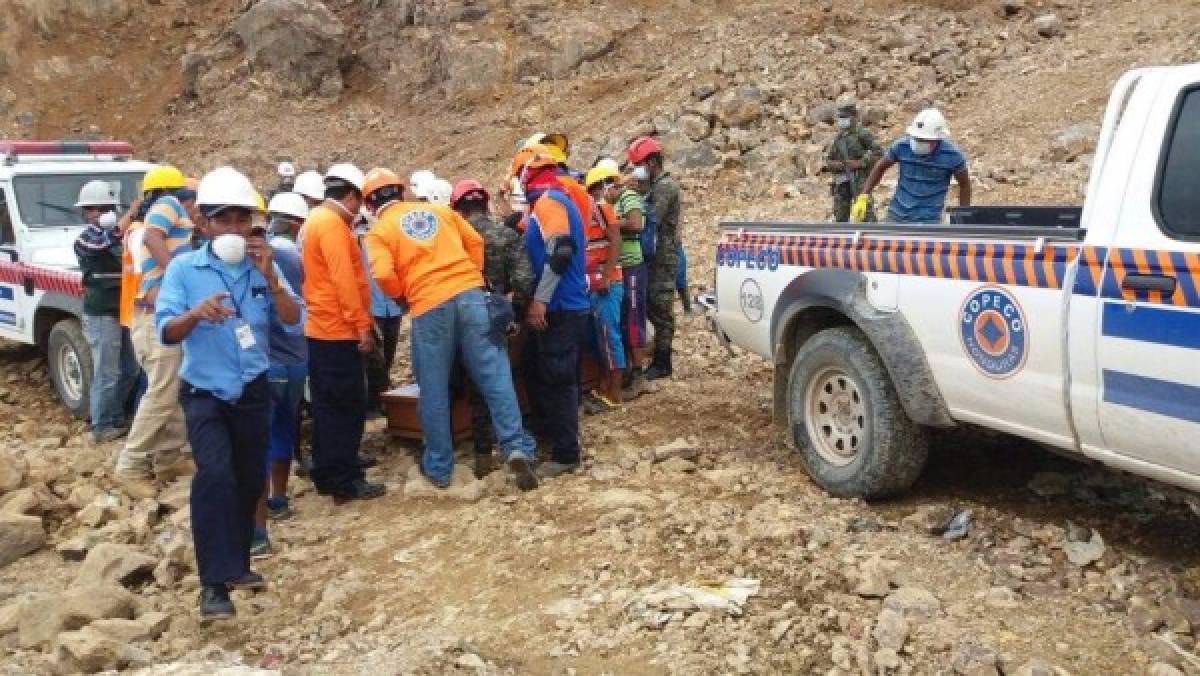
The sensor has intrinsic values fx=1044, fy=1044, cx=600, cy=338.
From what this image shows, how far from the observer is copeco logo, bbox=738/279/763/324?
5.43 meters

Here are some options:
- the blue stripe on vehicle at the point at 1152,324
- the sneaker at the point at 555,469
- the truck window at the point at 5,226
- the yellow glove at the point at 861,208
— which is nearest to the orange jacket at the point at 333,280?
the sneaker at the point at 555,469

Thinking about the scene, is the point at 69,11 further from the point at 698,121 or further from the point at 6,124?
the point at 698,121

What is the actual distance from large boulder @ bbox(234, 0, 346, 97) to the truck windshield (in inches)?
545

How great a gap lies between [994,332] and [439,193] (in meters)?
3.08

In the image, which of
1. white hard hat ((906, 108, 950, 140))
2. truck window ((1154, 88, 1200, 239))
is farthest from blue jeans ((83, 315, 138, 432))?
truck window ((1154, 88, 1200, 239))

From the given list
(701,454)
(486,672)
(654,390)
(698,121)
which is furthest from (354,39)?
(486,672)

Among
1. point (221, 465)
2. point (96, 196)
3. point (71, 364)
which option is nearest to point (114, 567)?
point (221, 465)

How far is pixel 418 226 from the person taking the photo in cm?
532

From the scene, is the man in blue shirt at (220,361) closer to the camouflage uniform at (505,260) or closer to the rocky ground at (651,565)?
the rocky ground at (651,565)

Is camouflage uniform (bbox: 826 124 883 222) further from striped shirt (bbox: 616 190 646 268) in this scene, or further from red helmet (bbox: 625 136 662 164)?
striped shirt (bbox: 616 190 646 268)

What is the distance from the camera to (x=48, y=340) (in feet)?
26.0

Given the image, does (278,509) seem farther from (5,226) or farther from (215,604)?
(5,226)

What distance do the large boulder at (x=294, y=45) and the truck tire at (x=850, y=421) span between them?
1885cm

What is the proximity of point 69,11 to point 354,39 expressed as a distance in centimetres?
662
